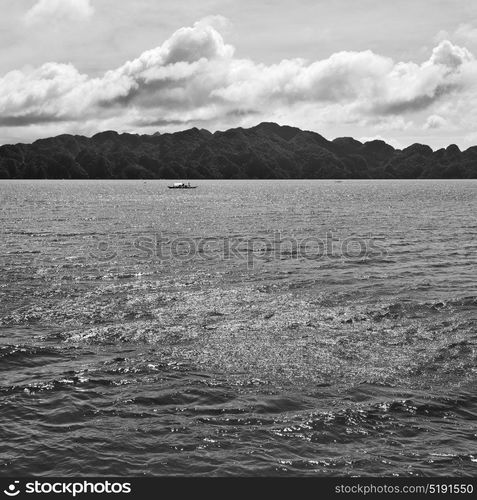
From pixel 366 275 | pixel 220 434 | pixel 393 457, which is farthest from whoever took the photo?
pixel 366 275

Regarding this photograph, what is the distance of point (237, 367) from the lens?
24.3m

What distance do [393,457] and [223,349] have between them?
1179 centimetres

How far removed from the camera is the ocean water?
16.9 m

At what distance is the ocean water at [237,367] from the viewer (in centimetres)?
1692

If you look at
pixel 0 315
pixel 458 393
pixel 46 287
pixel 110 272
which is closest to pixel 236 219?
pixel 110 272

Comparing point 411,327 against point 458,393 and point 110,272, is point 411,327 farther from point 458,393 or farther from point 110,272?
point 110,272

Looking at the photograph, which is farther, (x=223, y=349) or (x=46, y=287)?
(x=46, y=287)

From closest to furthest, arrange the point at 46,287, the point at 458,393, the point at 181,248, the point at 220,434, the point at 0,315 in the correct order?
the point at 220,434, the point at 458,393, the point at 0,315, the point at 46,287, the point at 181,248

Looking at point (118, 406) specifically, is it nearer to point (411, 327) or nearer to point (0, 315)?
point (0, 315)

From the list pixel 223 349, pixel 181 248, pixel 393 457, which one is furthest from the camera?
pixel 181 248

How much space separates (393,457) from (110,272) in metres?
34.9

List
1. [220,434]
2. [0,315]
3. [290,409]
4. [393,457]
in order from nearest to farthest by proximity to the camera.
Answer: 1. [393,457]
2. [220,434]
3. [290,409]
4. [0,315]

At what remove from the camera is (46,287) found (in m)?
40.5

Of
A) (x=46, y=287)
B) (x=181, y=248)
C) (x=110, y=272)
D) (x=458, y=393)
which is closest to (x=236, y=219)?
(x=181, y=248)
